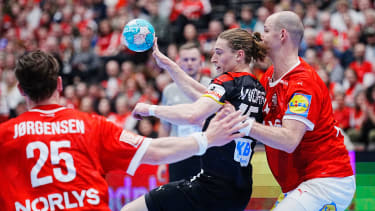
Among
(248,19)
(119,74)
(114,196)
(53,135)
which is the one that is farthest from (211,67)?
(53,135)

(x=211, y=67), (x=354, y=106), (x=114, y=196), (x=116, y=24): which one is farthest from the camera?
(x=116, y=24)

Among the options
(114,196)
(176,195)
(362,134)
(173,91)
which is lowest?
(114,196)

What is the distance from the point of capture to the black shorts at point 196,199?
408 cm

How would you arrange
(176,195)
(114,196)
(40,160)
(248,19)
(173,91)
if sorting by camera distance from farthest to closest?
1. (248,19)
2. (114,196)
3. (173,91)
4. (176,195)
5. (40,160)

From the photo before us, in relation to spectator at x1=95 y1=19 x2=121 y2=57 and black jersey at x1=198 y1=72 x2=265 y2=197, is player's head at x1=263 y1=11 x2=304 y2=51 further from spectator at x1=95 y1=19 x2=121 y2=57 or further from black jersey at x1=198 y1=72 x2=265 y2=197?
spectator at x1=95 y1=19 x2=121 y2=57

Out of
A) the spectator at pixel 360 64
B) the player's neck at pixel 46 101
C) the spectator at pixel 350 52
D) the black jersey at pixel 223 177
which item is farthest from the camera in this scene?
the spectator at pixel 350 52

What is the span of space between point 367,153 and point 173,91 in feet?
11.0

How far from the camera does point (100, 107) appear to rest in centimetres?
1130

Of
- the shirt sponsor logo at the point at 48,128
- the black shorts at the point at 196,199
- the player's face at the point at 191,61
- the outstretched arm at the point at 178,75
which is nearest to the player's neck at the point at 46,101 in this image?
the shirt sponsor logo at the point at 48,128

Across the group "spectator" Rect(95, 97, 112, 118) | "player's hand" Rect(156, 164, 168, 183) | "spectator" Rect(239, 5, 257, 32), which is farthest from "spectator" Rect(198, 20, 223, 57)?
"player's hand" Rect(156, 164, 168, 183)

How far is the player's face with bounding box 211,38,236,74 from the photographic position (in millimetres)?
4363

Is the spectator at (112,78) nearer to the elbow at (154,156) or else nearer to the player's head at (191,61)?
the player's head at (191,61)

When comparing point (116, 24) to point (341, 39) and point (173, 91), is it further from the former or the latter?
point (173, 91)

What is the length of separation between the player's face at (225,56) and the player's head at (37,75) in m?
1.60
